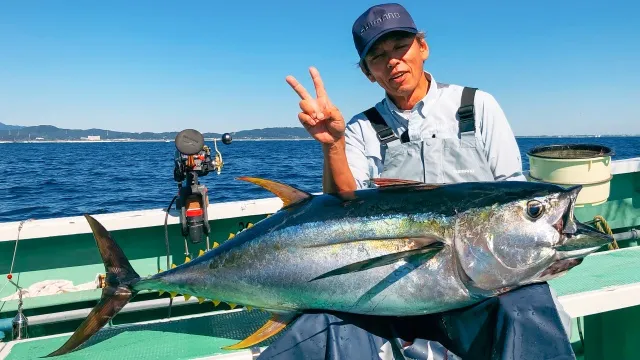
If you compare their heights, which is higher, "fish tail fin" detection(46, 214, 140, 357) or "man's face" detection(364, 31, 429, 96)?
"man's face" detection(364, 31, 429, 96)

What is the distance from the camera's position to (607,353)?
11.0 feet

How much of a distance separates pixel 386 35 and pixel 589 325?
2.77 metres

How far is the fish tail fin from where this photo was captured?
2371 mm

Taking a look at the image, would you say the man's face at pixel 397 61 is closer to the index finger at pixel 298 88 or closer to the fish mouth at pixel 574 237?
the index finger at pixel 298 88

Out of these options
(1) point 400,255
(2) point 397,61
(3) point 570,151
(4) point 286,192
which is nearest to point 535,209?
(1) point 400,255

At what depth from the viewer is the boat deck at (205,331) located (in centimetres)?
243

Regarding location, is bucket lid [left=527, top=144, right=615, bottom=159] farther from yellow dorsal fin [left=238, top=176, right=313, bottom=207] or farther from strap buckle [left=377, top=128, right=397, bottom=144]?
yellow dorsal fin [left=238, top=176, right=313, bottom=207]

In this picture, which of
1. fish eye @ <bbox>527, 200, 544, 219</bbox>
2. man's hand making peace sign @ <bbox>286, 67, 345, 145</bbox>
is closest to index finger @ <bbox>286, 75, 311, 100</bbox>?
man's hand making peace sign @ <bbox>286, 67, 345, 145</bbox>

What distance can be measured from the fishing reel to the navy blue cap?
6.17 feet

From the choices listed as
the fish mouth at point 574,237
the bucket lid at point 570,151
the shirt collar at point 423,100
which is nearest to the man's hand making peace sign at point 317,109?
the shirt collar at point 423,100

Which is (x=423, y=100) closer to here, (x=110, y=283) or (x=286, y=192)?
(x=286, y=192)

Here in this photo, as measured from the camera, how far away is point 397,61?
2.60m

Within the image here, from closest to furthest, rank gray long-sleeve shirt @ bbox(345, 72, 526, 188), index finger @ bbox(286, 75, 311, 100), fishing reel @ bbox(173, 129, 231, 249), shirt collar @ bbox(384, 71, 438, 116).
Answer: index finger @ bbox(286, 75, 311, 100) → gray long-sleeve shirt @ bbox(345, 72, 526, 188) → shirt collar @ bbox(384, 71, 438, 116) → fishing reel @ bbox(173, 129, 231, 249)

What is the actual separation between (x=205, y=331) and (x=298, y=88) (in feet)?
5.01
